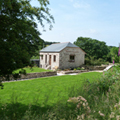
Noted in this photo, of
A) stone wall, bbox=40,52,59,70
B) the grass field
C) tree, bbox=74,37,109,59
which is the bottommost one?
the grass field

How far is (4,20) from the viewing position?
4.84 m

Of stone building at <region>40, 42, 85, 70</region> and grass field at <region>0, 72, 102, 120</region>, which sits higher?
stone building at <region>40, 42, 85, 70</region>

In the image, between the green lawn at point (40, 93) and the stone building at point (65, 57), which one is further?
the stone building at point (65, 57)

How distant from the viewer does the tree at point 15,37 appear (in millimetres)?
4363

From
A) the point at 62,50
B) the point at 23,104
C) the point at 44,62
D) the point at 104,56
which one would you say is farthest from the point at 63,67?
the point at 104,56

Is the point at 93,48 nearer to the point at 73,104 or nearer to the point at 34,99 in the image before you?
the point at 73,104

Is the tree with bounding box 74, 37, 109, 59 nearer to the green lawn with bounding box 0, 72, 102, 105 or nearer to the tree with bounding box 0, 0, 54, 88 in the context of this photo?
the green lawn with bounding box 0, 72, 102, 105

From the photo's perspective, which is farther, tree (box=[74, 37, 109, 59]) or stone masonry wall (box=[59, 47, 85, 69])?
tree (box=[74, 37, 109, 59])

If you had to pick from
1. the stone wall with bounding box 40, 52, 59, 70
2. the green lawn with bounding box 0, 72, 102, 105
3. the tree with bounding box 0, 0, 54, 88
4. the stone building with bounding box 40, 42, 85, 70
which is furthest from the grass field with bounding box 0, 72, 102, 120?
the stone wall with bounding box 40, 52, 59, 70

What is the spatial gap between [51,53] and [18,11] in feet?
67.4

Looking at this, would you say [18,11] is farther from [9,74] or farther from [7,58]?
[9,74]

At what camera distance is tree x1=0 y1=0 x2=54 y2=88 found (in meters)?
4.36

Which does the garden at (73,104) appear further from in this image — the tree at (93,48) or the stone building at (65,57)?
the tree at (93,48)

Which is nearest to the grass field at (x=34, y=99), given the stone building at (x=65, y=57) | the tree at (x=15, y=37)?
the tree at (x=15, y=37)
